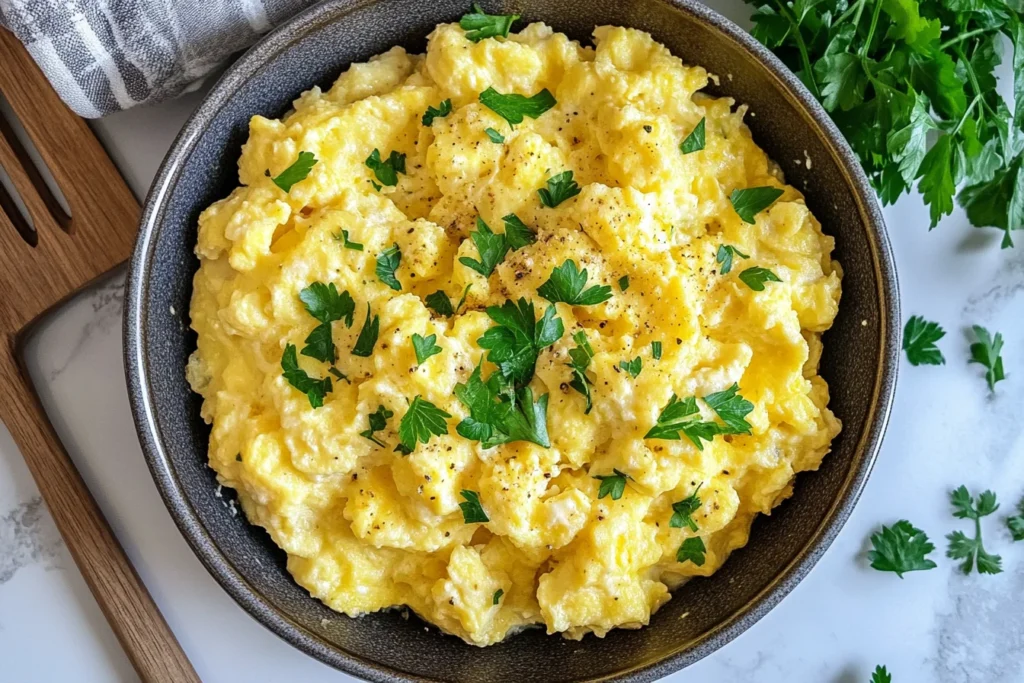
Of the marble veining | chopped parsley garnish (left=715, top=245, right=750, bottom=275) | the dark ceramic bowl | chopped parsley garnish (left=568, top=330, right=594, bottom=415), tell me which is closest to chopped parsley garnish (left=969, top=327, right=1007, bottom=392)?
the dark ceramic bowl

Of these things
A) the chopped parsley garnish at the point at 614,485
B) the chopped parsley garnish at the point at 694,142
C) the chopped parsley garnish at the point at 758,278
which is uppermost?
the chopped parsley garnish at the point at 694,142

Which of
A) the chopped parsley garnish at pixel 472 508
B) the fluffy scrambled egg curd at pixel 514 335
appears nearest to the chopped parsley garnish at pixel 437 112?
the fluffy scrambled egg curd at pixel 514 335

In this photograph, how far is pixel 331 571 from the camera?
270 cm

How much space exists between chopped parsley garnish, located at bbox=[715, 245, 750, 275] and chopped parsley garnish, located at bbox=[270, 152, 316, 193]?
120 cm

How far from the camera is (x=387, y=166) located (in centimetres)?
275

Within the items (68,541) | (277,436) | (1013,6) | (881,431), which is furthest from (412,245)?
(1013,6)

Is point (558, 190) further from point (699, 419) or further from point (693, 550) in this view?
point (693, 550)

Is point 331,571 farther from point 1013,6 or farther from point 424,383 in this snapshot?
point 1013,6

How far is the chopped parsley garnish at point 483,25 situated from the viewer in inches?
107

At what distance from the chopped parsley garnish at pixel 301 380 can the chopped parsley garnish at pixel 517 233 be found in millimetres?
672

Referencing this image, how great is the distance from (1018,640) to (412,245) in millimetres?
2578

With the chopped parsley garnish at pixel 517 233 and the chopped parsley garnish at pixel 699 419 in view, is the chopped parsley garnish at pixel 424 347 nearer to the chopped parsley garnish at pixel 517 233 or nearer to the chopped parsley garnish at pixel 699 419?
the chopped parsley garnish at pixel 517 233

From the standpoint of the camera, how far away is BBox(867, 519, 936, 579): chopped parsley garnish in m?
3.19

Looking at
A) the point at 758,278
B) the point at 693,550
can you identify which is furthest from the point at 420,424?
the point at 758,278
